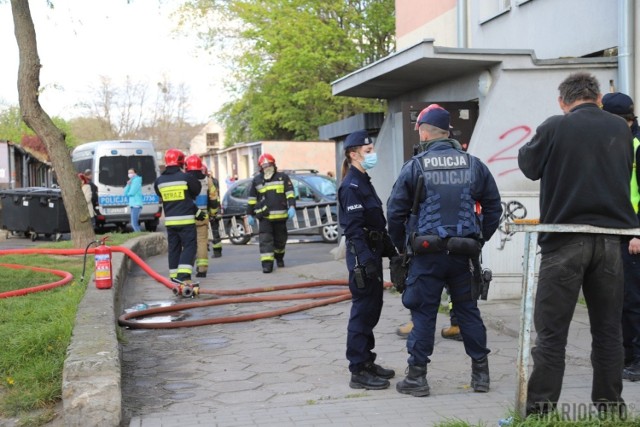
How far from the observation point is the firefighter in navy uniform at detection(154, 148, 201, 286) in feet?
34.2

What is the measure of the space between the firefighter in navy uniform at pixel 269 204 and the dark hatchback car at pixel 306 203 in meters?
4.65

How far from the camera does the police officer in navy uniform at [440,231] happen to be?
5.21 metres

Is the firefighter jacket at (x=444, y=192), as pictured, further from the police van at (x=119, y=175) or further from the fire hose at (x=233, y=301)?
the police van at (x=119, y=175)

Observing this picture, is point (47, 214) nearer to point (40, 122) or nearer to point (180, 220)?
point (40, 122)

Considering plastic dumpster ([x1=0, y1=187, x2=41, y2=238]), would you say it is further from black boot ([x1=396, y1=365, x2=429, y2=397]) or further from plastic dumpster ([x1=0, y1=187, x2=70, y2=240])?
black boot ([x1=396, y1=365, x2=429, y2=397])

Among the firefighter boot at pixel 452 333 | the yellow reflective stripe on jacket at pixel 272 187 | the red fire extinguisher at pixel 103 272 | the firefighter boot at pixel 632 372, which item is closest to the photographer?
the firefighter boot at pixel 632 372

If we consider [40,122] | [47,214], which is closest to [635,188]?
[40,122]

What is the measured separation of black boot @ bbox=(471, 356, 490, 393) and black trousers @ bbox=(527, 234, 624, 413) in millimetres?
991

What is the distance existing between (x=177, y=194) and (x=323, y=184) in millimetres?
9576

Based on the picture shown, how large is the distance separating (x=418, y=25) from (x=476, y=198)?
428 inches

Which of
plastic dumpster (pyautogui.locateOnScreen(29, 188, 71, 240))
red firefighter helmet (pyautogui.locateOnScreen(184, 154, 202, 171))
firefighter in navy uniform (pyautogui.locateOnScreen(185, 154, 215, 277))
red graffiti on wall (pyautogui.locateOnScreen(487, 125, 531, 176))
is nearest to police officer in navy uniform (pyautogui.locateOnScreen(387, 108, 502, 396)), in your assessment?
red graffiti on wall (pyautogui.locateOnScreen(487, 125, 531, 176))

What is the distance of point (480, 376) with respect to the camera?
5.35m

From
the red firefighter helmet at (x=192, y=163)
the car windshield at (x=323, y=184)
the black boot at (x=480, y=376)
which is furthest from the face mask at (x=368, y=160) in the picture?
the car windshield at (x=323, y=184)

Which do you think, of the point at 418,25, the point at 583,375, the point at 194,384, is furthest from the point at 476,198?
the point at 418,25
